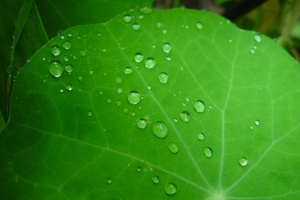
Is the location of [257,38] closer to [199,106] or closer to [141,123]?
[199,106]

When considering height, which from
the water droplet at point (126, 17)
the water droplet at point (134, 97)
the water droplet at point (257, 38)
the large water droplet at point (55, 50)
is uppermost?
the water droplet at point (126, 17)

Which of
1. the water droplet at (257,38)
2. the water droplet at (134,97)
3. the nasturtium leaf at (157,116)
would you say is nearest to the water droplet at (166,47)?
the nasturtium leaf at (157,116)

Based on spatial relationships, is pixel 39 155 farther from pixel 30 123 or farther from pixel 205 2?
pixel 205 2

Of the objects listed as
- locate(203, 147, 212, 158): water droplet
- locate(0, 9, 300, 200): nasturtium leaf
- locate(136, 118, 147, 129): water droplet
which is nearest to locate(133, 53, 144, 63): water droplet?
locate(0, 9, 300, 200): nasturtium leaf

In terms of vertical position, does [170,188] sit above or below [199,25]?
below

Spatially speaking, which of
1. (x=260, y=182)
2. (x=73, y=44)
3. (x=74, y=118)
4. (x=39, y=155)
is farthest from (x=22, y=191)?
(x=260, y=182)

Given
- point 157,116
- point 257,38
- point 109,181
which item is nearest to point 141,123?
point 157,116

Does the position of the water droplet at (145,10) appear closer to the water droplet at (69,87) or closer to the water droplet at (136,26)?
the water droplet at (136,26)

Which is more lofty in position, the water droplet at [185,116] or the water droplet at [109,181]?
the water droplet at [185,116]

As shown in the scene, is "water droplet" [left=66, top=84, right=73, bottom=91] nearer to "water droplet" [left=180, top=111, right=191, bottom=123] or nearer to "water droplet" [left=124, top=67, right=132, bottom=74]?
"water droplet" [left=124, top=67, right=132, bottom=74]
